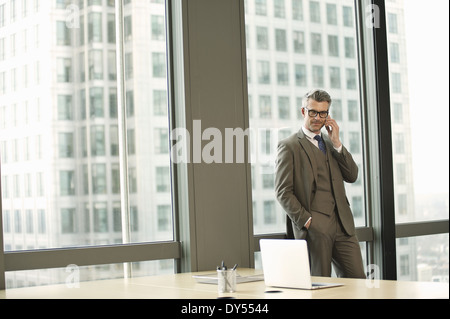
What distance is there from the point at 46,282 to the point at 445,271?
12.0 ft

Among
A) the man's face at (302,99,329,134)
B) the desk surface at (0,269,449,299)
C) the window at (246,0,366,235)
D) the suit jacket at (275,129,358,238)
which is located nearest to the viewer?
the desk surface at (0,269,449,299)

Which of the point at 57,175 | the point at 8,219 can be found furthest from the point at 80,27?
the point at 8,219

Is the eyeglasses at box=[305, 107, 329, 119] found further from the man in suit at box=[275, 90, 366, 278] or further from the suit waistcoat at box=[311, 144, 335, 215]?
the suit waistcoat at box=[311, 144, 335, 215]

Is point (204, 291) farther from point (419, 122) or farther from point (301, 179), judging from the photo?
point (419, 122)

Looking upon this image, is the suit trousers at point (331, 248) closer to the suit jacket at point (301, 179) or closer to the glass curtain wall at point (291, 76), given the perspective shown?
the suit jacket at point (301, 179)

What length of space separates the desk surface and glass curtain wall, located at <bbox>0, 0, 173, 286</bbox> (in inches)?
18.8

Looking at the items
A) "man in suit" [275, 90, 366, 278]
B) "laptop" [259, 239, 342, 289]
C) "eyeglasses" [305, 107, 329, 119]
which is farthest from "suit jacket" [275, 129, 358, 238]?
"laptop" [259, 239, 342, 289]

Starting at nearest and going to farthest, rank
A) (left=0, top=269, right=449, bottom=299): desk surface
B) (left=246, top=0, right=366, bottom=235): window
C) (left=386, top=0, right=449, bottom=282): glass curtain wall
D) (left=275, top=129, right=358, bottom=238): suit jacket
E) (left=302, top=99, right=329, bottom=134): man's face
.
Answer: (left=0, top=269, right=449, bottom=299): desk surface < (left=275, top=129, right=358, bottom=238): suit jacket < (left=302, top=99, right=329, bottom=134): man's face < (left=246, top=0, right=366, bottom=235): window < (left=386, top=0, right=449, bottom=282): glass curtain wall

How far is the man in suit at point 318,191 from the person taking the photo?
4.28 metres

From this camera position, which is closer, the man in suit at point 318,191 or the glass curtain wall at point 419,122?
the man in suit at point 318,191

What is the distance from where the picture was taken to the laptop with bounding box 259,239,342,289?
2.97 meters

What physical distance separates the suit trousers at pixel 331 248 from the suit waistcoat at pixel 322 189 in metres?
0.04

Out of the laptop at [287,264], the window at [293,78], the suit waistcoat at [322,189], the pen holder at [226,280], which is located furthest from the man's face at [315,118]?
the pen holder at [226,280]

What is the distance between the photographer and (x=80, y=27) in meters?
4.15
